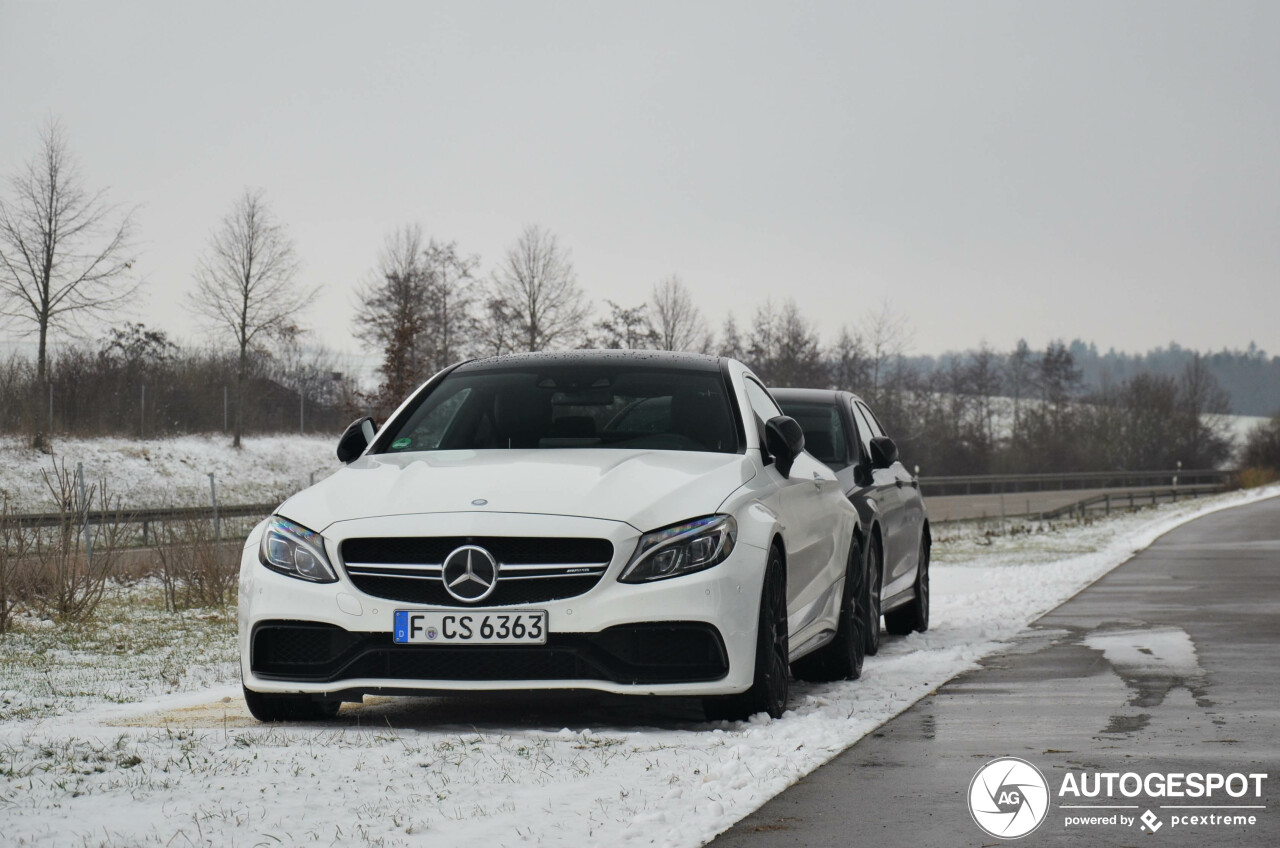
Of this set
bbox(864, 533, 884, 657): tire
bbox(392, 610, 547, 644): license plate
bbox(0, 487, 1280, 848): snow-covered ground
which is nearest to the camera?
bbox(0, 487, 1280, 848): snow-covered ground

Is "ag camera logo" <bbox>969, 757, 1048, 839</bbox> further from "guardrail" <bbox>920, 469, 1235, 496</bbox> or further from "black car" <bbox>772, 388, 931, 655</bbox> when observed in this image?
"guardrail" <bbox>920, 469, 1235, 496</bbox>

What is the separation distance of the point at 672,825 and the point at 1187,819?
1.51 meters

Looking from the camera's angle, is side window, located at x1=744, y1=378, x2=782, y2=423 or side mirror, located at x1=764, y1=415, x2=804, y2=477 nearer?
side mirror, located at x1=764, y1=415, x2=804, y2=477

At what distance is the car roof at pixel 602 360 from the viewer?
757 centimetres

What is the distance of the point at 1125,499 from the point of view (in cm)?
6619

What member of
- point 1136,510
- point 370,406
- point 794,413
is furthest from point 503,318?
point 794,413

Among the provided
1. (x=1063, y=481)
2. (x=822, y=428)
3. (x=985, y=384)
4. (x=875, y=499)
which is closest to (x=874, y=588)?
(x=875, y=499)

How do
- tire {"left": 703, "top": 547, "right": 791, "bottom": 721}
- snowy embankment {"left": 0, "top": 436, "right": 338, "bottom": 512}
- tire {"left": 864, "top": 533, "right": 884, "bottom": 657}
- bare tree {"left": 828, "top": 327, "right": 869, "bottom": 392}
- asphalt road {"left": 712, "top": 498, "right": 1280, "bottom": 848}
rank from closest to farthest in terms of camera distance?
asphalt road {"left": 712, "top": 498, "right": 1280, "bottom": 848} < tire {"left": 703, "top": 547, "right": 791, "bottom": 721} < tire {"left": 864, "top": 533, "right": 884, "bottom": 657} < snowy embankment {"left": 0, "top": 436, "right": 338, "bottom": 512} < bare tree {"left": 828, "top": 327, "right": 869, "bottom": 392}

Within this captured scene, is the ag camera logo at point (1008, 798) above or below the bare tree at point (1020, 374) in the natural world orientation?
below

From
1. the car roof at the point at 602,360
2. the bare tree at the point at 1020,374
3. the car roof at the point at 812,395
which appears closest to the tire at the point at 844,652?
the car roof at the point at 602,360

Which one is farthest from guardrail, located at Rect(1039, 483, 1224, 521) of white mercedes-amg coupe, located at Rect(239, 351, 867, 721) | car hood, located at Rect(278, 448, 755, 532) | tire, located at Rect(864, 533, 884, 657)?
white mercedes-amg coupe, located at Rect(239, 351, 867, 721)

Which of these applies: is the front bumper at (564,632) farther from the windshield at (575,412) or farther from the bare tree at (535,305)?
the bare tree at (535,305)

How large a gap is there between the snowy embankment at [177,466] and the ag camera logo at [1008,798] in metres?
33.7

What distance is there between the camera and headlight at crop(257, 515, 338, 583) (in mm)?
6047
